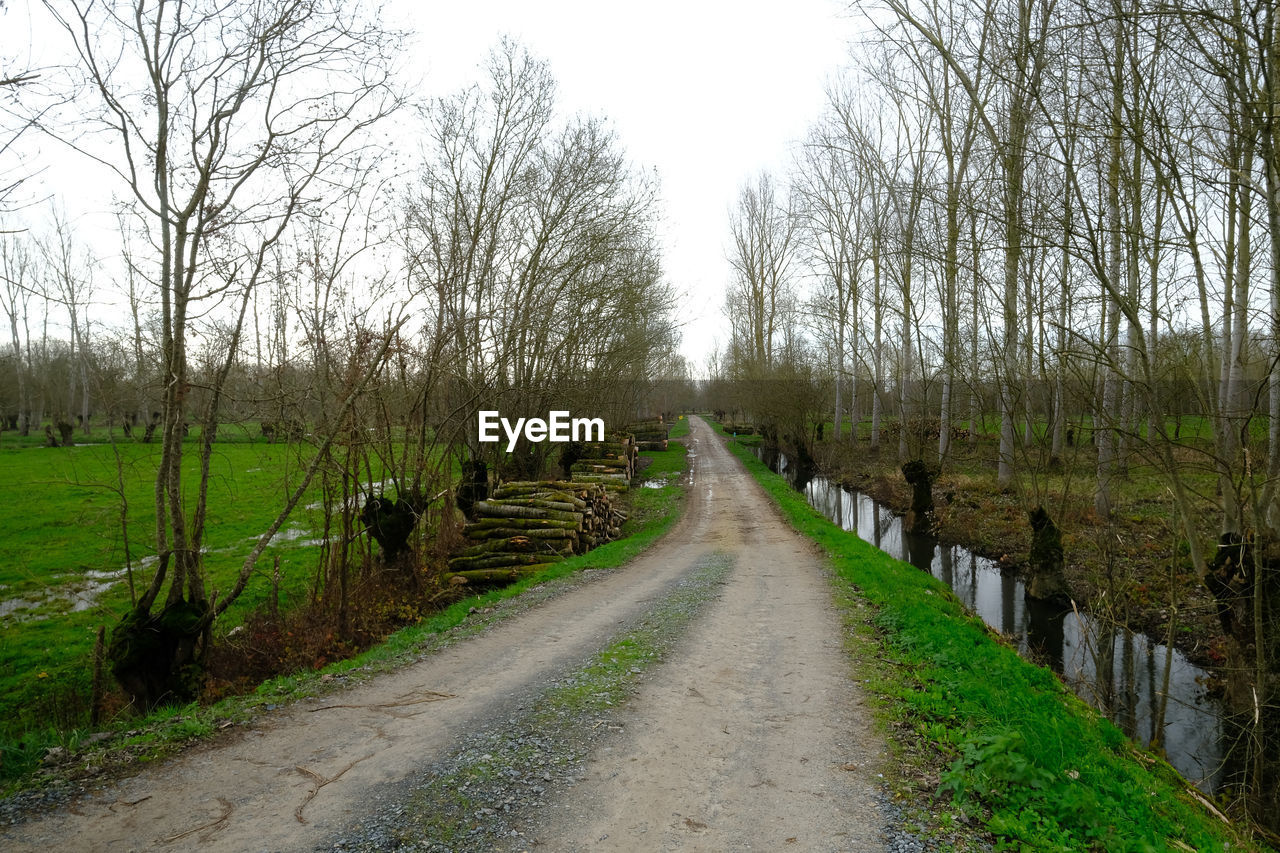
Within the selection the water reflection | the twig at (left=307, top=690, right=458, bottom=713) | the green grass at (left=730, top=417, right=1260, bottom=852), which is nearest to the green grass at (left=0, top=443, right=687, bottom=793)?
the twig at (left=307, top=690, right=458, bottom=713)

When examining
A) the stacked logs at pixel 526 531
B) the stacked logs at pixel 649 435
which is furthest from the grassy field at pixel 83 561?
the stacked logs at pixel 649 435

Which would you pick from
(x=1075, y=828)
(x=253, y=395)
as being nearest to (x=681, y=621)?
(x=1075, y=828)

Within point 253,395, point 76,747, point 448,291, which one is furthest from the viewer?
point 448,291

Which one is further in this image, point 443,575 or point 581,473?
point 581,473

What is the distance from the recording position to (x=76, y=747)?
5.23 metres

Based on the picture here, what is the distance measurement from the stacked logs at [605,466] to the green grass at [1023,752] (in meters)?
15.7

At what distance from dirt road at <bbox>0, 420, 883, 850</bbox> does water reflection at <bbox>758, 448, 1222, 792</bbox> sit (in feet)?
11.7

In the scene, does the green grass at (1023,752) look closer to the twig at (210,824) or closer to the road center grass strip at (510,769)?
the road center grass strip at (510,769)

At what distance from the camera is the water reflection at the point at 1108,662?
7852 millimetres

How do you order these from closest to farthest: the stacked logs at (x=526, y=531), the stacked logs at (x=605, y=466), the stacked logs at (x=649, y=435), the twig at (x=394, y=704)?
the twig at (x=394, y=704), the stacked logs at (x=526, y=531), the stacked logs at (x=605, y=466), the stacked logs at (x=649, y=435)

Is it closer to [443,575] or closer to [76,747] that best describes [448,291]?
[443,575]

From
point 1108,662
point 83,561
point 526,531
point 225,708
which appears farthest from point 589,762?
point 83,561

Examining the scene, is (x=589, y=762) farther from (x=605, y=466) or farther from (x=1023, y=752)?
(x=605, y=466)

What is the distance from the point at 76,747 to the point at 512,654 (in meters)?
3.76
